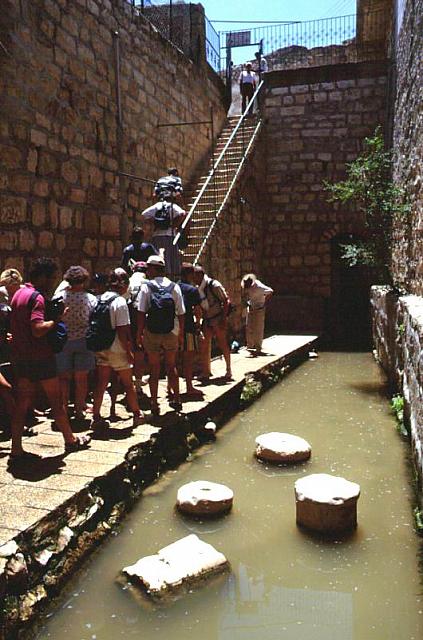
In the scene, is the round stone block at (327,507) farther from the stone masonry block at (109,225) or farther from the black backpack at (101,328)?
the stone masonry block at (109,225)

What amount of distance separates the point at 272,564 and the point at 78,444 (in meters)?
1.92

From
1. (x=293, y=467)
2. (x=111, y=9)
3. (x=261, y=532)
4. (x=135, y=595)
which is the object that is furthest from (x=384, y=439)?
(x=111, y=9)

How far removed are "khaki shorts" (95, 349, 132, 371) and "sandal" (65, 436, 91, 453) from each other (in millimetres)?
682

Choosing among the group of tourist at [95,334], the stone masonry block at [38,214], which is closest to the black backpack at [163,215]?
the group of tourist at [95,334]

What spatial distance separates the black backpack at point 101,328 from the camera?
4.83m

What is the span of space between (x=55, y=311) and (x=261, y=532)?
7.31ft

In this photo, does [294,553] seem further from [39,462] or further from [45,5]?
[45,5]

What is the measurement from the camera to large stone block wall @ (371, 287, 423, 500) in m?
4.35

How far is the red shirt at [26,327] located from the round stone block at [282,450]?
2.35m

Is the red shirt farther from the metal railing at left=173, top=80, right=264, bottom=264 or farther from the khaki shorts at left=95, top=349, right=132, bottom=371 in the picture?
the metal railing at left=173, top=80, right=264, bottom=264

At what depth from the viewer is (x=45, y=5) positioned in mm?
6012

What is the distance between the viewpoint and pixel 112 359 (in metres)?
4.97

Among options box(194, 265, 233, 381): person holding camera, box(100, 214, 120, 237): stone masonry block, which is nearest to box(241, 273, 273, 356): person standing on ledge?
box(194, 265, 233, 381): person holding camera

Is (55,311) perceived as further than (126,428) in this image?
No
